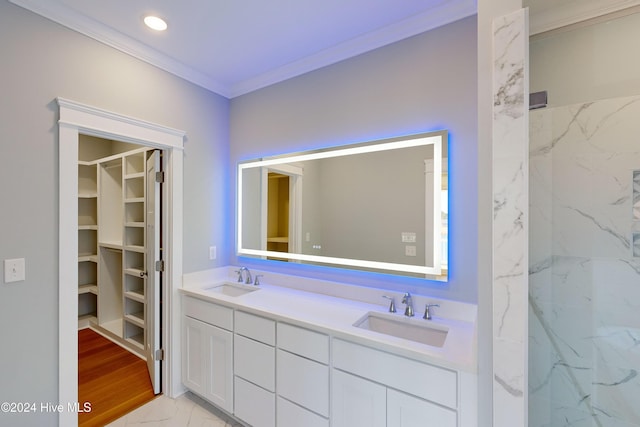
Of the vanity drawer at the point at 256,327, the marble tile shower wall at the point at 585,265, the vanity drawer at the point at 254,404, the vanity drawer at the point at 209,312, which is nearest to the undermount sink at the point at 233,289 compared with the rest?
the vanity drawer at the point at 209,312

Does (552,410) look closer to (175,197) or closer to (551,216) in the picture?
(551,216)

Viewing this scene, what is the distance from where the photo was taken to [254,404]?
5.70ft

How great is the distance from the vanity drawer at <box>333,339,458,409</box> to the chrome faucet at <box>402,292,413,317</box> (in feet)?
1.23

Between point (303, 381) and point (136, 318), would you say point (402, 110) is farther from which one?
point (136, 318)

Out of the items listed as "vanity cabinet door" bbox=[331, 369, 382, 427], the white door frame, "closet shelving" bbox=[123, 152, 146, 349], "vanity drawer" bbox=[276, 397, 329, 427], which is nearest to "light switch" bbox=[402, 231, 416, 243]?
"vanity cabinet door" bbox=[331, 369, 382, 427]

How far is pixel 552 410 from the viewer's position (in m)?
1.31

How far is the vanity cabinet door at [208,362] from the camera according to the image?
188cm

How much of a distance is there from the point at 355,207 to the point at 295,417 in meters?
1.33

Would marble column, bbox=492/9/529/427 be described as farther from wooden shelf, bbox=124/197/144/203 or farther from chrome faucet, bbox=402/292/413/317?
wooden shelf, bbox=124/197/144/203

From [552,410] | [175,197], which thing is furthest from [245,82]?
[552,410]

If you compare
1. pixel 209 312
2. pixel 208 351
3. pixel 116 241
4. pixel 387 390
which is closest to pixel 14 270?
pixel 209 312

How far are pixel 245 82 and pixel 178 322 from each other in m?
2.14

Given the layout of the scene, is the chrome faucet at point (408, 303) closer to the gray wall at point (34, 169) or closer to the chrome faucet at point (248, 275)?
the chrome faucet at point (248, 275)

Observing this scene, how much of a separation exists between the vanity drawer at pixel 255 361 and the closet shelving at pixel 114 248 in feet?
4.97
